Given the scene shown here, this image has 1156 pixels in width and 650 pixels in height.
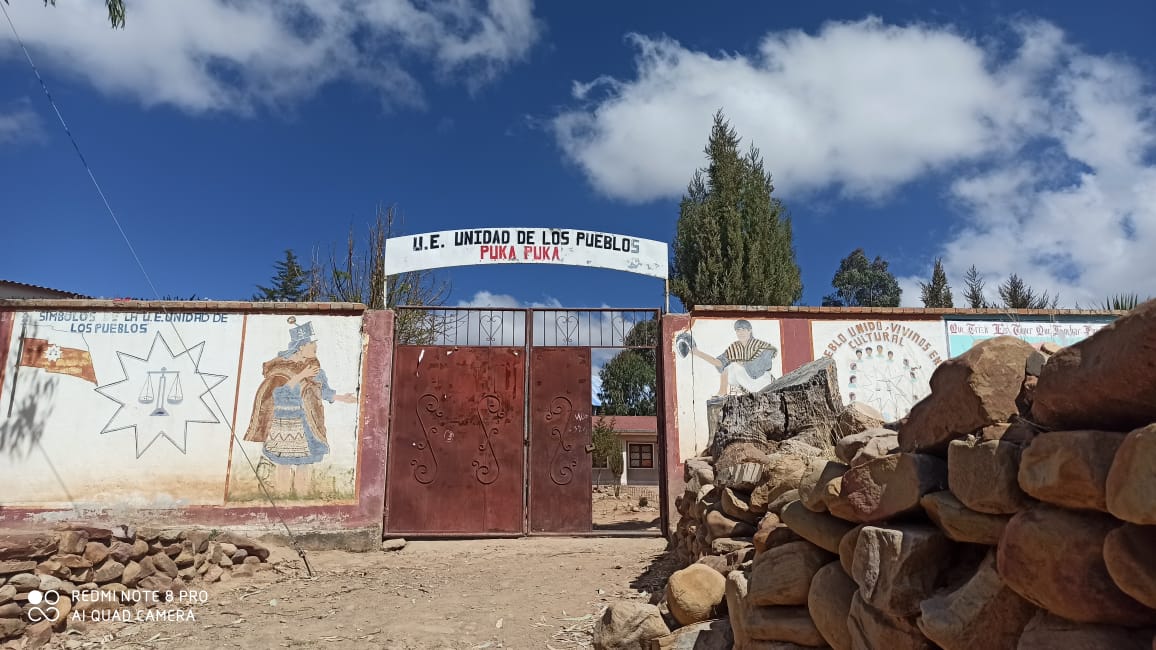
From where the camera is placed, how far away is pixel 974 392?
7.07 ft

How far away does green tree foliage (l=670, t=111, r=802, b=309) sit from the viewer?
2034cm

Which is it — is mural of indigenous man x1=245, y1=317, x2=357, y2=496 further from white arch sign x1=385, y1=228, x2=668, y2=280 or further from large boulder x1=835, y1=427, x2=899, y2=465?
large boulder x1=835, y1=427, x2=899, y2=465

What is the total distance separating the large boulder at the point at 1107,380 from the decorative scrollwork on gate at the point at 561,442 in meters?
6.75

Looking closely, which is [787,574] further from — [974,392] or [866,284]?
[866,284]

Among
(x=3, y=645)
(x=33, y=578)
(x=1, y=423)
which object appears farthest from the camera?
(x=1, y=423)

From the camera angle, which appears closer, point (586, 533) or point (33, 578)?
point (33, 578)

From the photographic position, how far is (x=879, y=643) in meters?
2.14

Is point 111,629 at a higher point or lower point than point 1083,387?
lower

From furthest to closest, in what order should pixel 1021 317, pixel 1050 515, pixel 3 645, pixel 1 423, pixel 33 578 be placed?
pixel 1021 317, pixel 1 423, pixel 33 578, pixel 3 645, pixel 1050 515

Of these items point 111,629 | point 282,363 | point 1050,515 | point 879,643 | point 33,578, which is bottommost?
point 111,629

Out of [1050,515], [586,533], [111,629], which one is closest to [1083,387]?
[1050,515]

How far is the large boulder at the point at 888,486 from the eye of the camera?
2236mm

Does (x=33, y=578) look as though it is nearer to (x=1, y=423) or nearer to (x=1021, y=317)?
(x=1, y=423)

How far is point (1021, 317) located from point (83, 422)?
1100 cm
